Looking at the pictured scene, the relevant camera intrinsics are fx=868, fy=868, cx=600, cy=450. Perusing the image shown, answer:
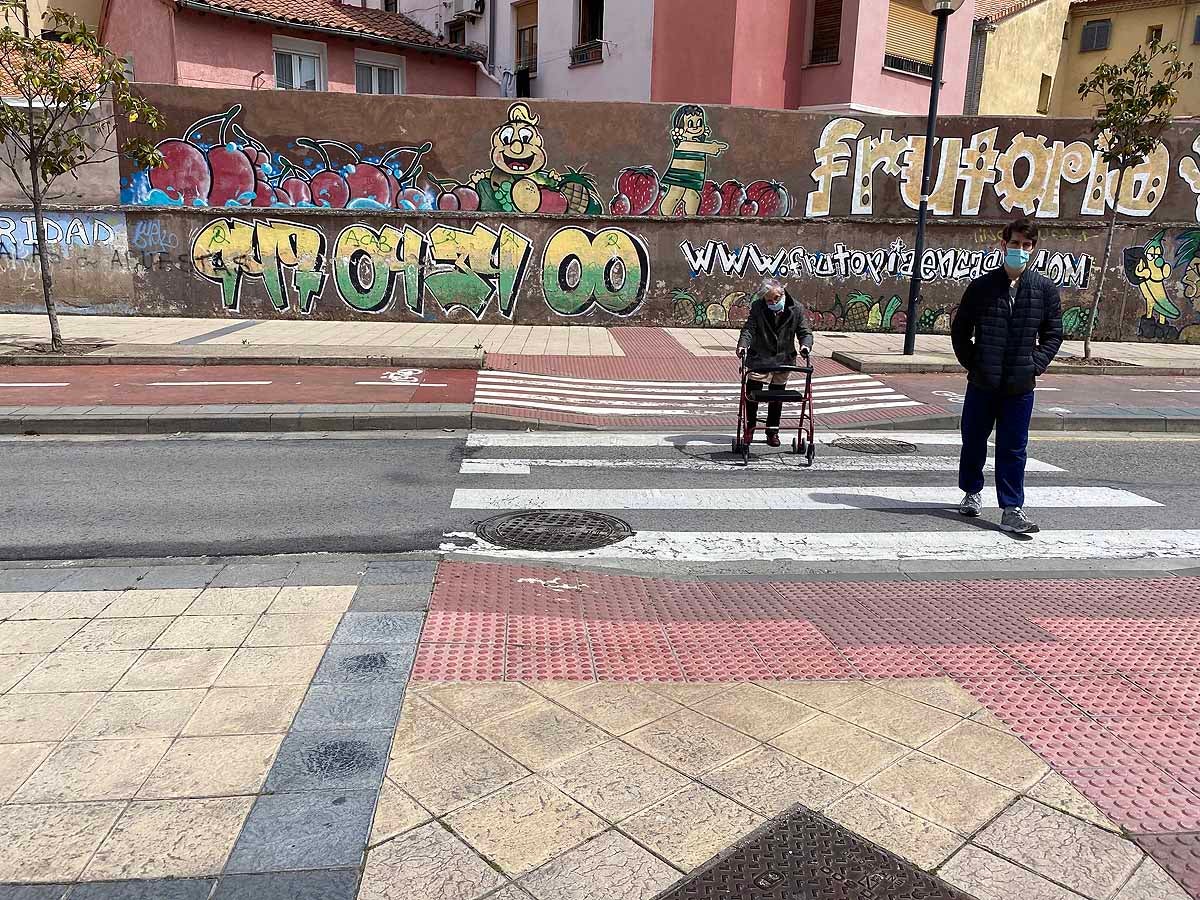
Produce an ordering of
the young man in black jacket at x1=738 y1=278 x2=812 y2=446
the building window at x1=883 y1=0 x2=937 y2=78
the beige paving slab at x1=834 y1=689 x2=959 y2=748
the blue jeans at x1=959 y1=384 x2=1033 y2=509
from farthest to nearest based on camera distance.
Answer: the building window at x1=883 y1=0 x2=937 y2=78, the young man in black jacket at x1=738 y1=278 x2=812 y2=446, the blue jeans at x1=959 y1=384 x2=1033 y2=509, the beige paving slab at x1=834 y1=689 x2=959 y2=748

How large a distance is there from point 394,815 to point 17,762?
145 centimetres

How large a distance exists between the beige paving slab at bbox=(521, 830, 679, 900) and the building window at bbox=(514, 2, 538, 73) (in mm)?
27825

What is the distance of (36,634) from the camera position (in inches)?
166

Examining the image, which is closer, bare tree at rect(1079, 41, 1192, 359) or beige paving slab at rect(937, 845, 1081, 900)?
beige paving slab at rect(937, 845, 1081, 900)

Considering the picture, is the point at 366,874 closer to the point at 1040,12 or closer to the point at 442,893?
the point at 442,893

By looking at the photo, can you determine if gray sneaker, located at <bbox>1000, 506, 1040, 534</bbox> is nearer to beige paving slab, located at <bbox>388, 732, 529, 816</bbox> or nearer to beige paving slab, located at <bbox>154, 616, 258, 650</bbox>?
beige paving slab, located at <bbox>388, 732, 529, 816</bbox>

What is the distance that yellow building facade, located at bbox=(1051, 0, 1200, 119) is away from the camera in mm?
36219

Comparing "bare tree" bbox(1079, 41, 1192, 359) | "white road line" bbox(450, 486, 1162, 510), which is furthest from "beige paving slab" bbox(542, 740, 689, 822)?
"bare tree" bbox(1079, 41, 1192, 359)

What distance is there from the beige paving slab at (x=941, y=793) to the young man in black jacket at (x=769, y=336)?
5.47 meters

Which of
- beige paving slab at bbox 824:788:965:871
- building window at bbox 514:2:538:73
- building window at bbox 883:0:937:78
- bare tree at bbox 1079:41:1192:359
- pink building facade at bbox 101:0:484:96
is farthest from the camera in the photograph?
building window at bbox 514:2:538:73

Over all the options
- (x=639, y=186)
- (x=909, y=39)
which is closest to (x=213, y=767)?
(x=639, y=186)

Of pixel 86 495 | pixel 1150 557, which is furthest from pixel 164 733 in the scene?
pixel 1150 557

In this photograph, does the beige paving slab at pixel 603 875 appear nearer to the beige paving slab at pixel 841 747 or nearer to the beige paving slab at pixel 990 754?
the beige paving slab at pixel 841 747

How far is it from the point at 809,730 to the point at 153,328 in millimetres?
15975
